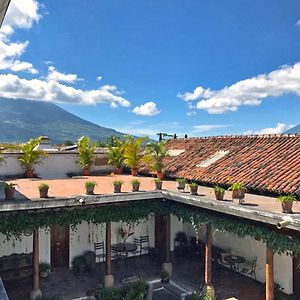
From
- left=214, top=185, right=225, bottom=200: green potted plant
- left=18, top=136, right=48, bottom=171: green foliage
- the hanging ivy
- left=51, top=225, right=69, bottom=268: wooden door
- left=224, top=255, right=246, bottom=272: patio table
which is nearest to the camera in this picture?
the hanging ivy

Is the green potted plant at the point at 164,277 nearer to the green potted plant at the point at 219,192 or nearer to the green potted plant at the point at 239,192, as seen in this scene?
the green potted plant at the point at 219,192

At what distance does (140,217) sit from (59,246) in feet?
14.6

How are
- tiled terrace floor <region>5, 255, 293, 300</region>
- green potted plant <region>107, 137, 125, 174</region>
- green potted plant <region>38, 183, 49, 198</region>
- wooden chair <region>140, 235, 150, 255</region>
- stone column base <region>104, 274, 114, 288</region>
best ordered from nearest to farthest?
green potted plant <region>38, 183, 49, 198</region> < tiled terrace floor <region>5, 255, 293, 300</region> < stone column base <region>104, 274, 114, 288</region> < wooden chair <region>140, 235, 150, 255</region> < green potted plant <region>107, 137, 125, 174</region>

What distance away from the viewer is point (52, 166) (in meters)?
19.3

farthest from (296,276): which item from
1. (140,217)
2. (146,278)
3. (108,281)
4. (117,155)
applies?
(117,155)

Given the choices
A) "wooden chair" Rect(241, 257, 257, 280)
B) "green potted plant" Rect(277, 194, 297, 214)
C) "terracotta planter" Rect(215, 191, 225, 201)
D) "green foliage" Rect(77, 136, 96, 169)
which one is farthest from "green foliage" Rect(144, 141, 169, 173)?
"green potted plant" Rect(277, 194, 297, 214)

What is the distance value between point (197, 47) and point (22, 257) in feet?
45.3

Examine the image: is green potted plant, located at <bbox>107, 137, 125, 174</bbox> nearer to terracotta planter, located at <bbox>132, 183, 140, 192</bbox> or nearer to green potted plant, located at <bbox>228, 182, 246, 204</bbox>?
terracotta planter, located at <bbox>132, 183, 140, 192</bbox>

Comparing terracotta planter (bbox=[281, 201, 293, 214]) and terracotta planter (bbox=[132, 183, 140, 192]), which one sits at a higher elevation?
terracotta planter (bbox=[132, 183, 140, 192])

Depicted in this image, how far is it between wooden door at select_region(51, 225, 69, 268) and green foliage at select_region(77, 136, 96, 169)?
514 centimetres

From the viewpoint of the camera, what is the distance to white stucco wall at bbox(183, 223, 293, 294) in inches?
489

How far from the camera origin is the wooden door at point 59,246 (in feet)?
49.7

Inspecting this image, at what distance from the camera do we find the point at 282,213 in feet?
28.9

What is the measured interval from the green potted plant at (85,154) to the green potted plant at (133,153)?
2.08m
